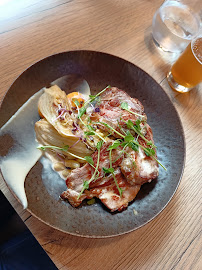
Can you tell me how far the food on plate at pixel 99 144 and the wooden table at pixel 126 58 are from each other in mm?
277

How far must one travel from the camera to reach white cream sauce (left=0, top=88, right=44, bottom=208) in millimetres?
1276

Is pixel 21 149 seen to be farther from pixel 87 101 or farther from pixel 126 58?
pixel 126 58

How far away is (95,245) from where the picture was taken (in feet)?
4.62

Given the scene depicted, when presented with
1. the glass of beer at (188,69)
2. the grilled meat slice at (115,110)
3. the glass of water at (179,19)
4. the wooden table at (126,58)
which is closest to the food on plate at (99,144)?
the grilled meat slice at (115,110)

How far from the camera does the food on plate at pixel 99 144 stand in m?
1.42

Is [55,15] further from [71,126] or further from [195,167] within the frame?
[195,167]

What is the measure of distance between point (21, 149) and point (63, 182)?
0.32m

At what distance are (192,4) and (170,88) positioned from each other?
2.41 feet

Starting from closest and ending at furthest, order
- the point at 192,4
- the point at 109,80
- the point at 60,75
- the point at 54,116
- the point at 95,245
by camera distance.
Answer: the point at 95,245 → the point at 54,116 → the point at 60,75 → the point at 109,80 → the point at 192,4

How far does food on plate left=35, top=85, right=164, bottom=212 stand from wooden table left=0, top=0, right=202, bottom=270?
277 mm

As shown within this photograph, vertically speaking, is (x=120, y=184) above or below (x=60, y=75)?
below

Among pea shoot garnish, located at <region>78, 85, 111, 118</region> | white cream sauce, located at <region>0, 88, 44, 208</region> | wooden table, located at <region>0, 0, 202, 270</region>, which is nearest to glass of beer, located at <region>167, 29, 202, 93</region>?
wooden table, located at <region>0, 0, 202, 270</region>

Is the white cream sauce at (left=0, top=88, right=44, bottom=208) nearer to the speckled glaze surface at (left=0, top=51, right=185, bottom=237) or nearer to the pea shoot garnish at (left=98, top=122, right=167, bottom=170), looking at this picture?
the speckled glaze surface at (left=0, top=51, right=185, bottom=237)

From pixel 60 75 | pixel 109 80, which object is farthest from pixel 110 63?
pixel 60 75
